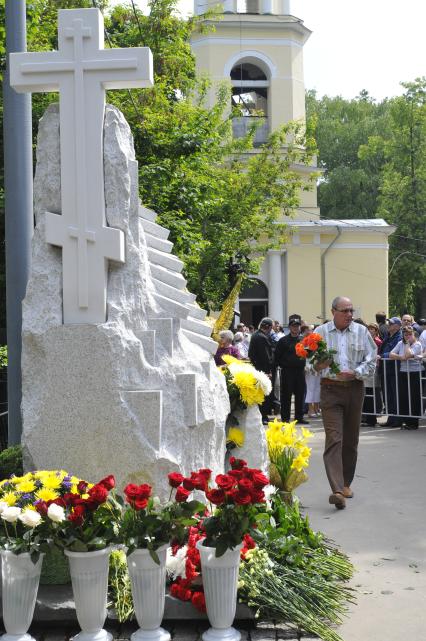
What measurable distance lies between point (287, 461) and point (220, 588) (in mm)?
2660

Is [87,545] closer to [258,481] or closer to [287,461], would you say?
[258,481]

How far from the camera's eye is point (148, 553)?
468cm

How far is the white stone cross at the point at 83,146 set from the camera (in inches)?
228

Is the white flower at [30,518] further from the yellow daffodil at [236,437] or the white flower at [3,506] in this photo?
the yellow daffodil at [236,437]

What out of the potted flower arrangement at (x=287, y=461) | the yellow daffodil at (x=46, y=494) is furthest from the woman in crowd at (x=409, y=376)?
the yellow daffodil at (x=46, y=494)

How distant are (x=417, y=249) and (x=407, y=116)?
647cm

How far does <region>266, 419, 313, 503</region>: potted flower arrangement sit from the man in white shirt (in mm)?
836

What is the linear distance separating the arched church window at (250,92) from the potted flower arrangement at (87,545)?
26.8 meters

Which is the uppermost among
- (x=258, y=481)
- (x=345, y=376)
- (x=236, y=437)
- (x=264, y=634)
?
(x=345, y=376)

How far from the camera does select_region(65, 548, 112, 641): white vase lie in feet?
15.2

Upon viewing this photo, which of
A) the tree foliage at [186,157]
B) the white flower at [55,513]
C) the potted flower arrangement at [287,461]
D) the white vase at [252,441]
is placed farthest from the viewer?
the tree foliage at [186,157]

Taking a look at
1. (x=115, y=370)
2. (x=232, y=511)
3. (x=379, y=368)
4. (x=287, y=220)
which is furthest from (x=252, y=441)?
(x=287, y=220)

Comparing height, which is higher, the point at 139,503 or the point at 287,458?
the point at 139,503

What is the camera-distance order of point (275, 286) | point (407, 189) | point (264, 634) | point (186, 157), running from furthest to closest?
1. point (407, 189)
2. point (275, 286)
3. point (186, 157)
4. point (264, 634)
